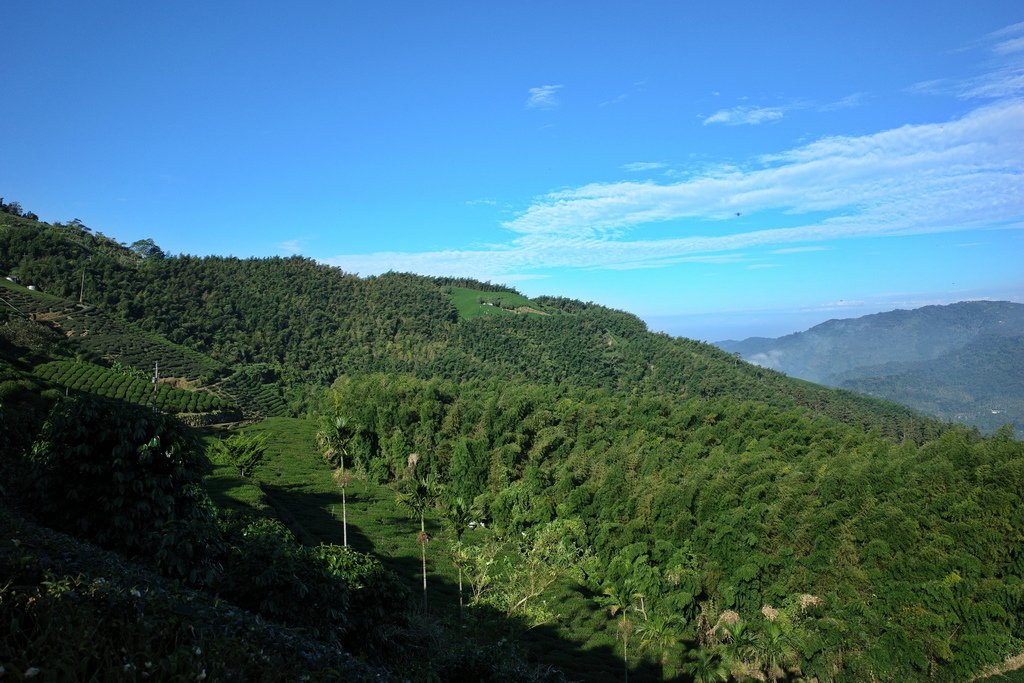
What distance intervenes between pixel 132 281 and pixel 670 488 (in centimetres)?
9628

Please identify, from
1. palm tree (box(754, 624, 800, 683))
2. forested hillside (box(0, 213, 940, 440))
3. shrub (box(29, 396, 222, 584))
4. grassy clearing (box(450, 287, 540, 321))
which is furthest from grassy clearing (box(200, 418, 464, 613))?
grassy clearing (box(450, 287, 540, 321))

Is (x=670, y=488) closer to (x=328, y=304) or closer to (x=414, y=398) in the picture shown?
(x=414, y=398)

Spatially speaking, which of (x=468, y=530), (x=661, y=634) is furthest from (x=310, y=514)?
(x=661, y=634)

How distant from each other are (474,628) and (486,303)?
108566 millimetres

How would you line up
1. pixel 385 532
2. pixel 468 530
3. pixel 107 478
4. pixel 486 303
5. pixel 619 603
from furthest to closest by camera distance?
pixel 486 303
pixel 468 530
pixel 385 532
pixel 619 603
pixel 107 478

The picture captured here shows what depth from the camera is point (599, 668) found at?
2428 centimetres

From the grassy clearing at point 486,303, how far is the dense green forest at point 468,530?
48.3 meters

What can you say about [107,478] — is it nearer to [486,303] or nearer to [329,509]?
[329,509]

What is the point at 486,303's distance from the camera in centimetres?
12925

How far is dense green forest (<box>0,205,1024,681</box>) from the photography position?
7.39 m

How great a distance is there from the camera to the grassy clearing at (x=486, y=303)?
403 feet

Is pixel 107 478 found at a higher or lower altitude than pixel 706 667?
higher

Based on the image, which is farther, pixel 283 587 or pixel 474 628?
pixel 474 628

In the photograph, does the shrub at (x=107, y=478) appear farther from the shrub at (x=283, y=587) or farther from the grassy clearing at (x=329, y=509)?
the grassy clearing at (x=329, y=509)
